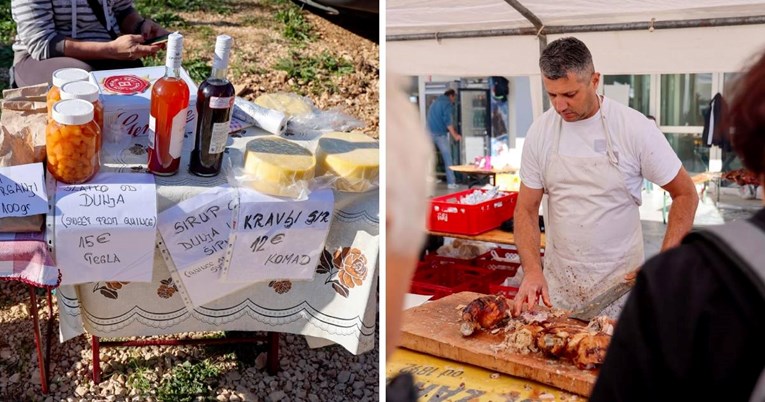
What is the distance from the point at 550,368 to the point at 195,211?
1112 millimetres

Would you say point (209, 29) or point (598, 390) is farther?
point (209, 29)

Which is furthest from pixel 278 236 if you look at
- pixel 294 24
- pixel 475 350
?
pixel 294 24

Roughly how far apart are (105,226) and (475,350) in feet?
3.64

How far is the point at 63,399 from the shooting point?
2.97 meters

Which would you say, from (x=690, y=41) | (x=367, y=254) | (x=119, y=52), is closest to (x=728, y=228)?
(x=367, y=254)

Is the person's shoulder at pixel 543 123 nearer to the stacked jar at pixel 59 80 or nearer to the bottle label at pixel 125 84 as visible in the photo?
the bottle label at pixel 125 84

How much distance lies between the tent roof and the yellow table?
1873 mm

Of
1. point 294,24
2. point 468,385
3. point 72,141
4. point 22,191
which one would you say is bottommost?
point 468,385

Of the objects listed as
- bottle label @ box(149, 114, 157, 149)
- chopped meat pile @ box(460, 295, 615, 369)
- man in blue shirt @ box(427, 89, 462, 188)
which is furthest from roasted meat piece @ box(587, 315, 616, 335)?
man in blue shirt @ box(427, 89, 462, 188)

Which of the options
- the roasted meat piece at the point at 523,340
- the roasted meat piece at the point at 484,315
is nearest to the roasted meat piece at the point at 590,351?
the roasted meat piece at the point at 523,340

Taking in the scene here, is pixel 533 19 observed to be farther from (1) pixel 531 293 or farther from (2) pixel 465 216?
(1) pixel 531 293

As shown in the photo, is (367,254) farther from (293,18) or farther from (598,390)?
(293,18)

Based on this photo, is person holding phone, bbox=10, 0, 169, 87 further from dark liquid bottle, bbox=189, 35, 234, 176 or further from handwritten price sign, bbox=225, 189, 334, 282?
handwritten price sign, bbox=225, 189, 334, 282

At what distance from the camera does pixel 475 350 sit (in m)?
2.12
